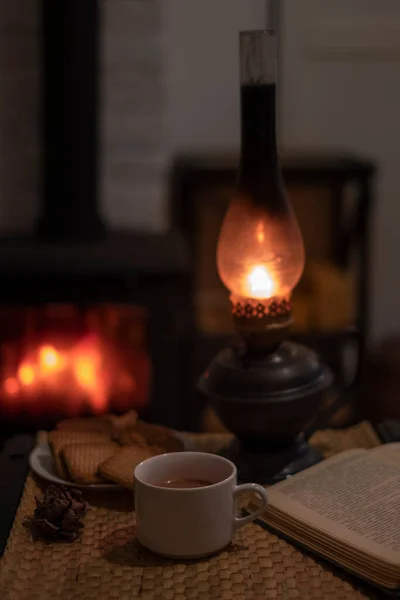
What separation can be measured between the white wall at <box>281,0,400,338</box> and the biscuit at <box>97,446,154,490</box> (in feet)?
5.78

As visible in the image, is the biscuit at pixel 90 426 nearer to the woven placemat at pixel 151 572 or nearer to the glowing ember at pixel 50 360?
the woven placemat at pixel 151 572

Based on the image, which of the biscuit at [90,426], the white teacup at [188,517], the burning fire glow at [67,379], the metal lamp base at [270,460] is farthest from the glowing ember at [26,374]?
the white teacup at [188,517]

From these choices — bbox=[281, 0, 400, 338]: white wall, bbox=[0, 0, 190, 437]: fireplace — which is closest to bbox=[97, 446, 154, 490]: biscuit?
bbox=[0, 0, 190, 437]: fireplace

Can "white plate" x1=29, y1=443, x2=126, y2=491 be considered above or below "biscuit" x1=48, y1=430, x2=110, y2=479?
below

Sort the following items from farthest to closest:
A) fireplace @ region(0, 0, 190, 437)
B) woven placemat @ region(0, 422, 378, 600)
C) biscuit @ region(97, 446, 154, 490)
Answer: fireplace @ region(0, 0, 190, 437) < biscuit @ region(97, 446, 154, 490) < woven placemat @ region(0, 422, 378, 600)

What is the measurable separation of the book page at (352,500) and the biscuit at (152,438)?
0.51ft

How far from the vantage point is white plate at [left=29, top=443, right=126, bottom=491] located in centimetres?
93

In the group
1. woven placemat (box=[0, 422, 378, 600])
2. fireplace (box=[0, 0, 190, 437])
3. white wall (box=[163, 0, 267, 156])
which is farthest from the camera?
white wall (box=[163, 0, 267, 156])

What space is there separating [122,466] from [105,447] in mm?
70

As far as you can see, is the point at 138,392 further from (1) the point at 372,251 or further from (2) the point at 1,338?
(1) the point at 372,251

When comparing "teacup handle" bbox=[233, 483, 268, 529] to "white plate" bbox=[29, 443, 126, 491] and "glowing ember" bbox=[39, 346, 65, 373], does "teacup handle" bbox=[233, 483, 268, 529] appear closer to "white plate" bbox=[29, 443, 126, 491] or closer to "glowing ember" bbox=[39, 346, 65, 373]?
"white plate" bbox=[29, 443, 126, 491]

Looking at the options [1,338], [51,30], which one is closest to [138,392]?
[1,338]

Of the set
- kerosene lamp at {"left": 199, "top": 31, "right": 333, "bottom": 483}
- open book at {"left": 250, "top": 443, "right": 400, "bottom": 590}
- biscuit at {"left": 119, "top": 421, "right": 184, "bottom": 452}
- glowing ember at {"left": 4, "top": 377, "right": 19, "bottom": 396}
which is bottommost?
glowing ember at {"left": 4, "top": 377, "right": 19, "bottom": 396}

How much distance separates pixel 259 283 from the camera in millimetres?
986
